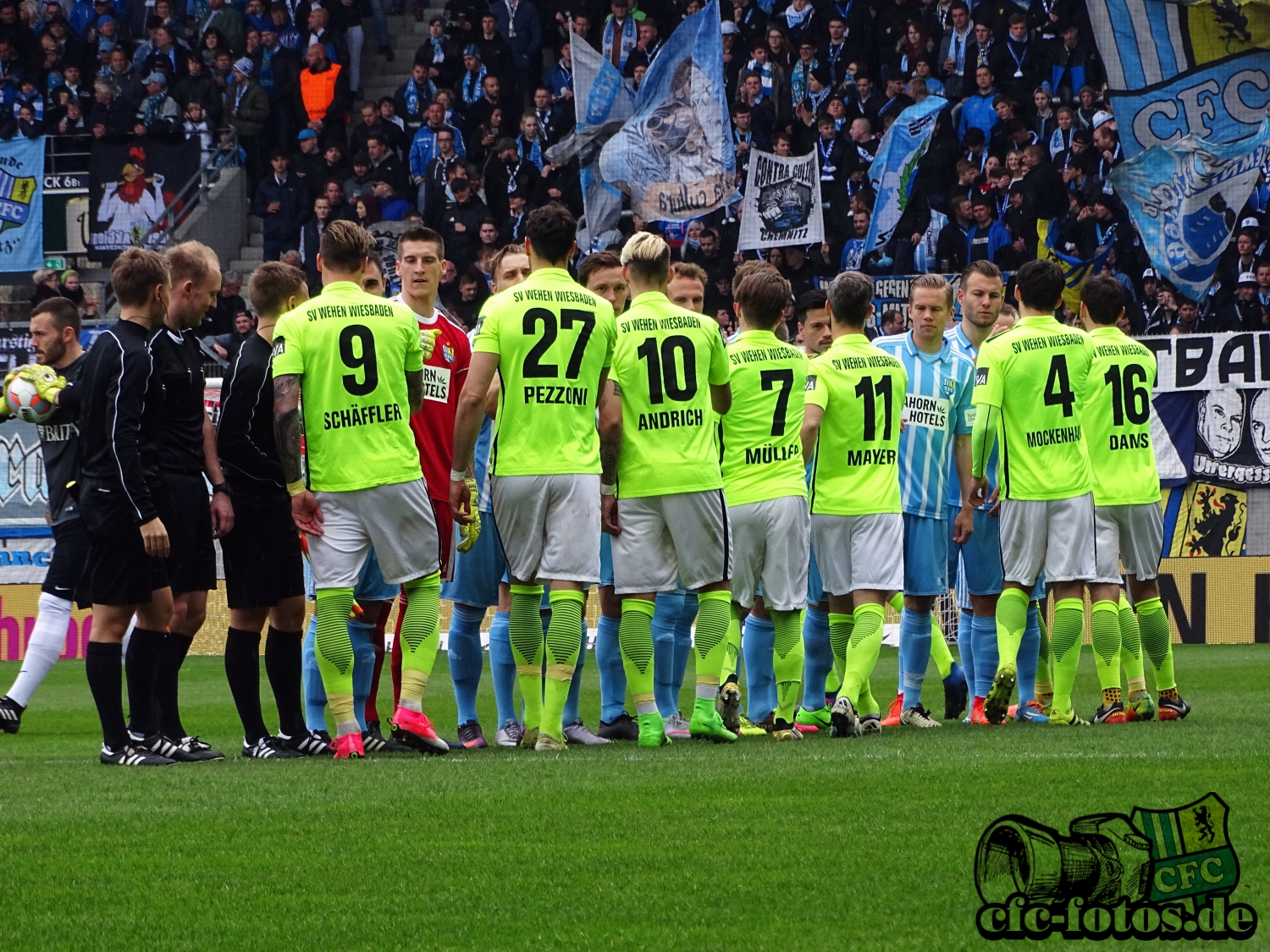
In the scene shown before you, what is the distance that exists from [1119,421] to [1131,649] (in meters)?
1.21

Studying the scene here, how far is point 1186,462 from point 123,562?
1198 centimetres

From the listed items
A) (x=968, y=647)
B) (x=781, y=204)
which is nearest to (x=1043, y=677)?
(x=968, y=647)

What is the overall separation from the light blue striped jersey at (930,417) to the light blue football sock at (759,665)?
3.49 feet

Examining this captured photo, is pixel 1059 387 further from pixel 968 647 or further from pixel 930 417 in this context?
pixel 968 647

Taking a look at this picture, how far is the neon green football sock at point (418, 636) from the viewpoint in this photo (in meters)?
7.35

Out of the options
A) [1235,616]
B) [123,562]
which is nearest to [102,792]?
[123,562]

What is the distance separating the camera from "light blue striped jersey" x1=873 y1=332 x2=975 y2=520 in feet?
31.1

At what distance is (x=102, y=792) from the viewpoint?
6.47 meters

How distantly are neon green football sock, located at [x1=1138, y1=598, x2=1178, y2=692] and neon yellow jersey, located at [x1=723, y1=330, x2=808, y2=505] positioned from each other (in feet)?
7.09

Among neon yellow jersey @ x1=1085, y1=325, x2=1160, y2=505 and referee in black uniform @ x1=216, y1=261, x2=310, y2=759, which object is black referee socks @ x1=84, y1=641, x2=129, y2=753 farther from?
neon yellow jersey @ x1=1085, y1=325, x2=1160, y2=505

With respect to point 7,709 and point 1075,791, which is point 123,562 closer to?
point 7,709

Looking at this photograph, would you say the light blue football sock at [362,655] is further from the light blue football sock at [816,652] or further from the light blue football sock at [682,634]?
the light blue football sock at [816,652]

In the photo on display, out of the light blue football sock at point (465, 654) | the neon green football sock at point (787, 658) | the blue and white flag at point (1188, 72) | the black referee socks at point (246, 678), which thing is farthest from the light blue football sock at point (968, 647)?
the blue and white flag at point (1188, 72)

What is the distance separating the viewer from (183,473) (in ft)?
25.4
